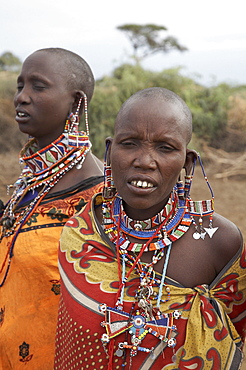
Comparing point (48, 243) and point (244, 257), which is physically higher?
point (244, 257)

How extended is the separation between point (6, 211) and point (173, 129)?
143 centimetres

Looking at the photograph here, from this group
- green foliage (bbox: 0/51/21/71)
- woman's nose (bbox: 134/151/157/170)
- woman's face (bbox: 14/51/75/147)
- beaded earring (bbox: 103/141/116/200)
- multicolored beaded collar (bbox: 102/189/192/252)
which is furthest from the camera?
green foliage (bbox: 0/51/21/71)

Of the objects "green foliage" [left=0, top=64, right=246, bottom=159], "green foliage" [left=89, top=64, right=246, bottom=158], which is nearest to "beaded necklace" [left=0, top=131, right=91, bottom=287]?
"green foliage" [left=0, top=64, right=246, bottom=159]

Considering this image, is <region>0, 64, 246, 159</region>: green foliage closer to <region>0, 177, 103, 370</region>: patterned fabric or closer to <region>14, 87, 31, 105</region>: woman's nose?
<region>14, 87, 31, 105</region>: woman's nose

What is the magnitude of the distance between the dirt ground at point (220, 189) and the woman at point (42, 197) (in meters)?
4.70

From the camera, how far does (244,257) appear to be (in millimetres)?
1784

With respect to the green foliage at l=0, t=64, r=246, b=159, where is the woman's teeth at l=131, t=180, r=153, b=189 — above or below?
above

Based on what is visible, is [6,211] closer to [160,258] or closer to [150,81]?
[160,258]

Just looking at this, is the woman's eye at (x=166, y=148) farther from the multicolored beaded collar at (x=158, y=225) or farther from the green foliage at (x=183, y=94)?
the green foliage at (x=183, y=94)

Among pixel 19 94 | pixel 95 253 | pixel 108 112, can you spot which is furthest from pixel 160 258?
pixel 108 112

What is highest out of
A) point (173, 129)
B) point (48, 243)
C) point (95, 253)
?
point (173, 129)

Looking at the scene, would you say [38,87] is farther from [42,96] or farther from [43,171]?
[43,171]

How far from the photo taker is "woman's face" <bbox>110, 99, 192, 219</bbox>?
1660 millimetres

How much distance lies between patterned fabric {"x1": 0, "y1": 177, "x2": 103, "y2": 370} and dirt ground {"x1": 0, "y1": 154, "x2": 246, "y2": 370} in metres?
4.81
